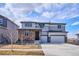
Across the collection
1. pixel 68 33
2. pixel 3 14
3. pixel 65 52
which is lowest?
pixel 65 52

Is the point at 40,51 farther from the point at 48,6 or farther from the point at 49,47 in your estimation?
the point at 48,6

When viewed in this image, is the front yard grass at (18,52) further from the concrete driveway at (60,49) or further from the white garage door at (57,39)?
the white garage door at (57,39)

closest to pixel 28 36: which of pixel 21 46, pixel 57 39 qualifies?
pixel 21 46

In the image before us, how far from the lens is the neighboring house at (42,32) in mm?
6898

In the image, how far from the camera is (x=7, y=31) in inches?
270

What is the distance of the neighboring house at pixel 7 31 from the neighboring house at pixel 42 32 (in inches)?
5.1

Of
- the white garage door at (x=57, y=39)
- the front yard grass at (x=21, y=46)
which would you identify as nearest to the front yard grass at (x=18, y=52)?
the front yard grass at (x=21, y=46)

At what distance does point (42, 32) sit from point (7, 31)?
0.80m

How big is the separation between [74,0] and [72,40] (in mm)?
922

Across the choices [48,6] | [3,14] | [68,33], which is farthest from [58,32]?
[3,14]

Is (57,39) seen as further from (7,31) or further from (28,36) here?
(7,31)

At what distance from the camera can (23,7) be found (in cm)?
679

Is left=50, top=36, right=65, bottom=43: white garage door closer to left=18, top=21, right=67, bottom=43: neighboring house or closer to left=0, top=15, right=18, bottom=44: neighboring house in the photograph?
left=18, top=21, right=67, bottom=43: neighboring house

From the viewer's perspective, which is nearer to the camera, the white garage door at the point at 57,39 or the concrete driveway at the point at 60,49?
the concrete driveway at the point at 60,49
